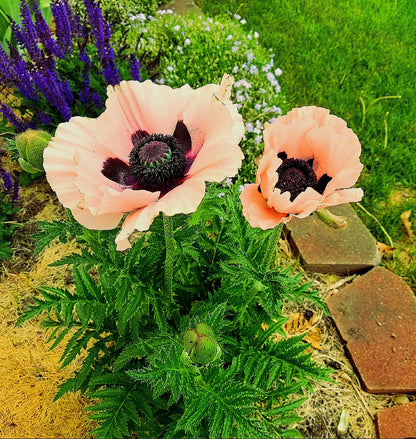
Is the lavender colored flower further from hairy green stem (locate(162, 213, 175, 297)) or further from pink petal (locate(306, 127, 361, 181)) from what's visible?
pink petal (locate(306, 127, 361, 181))

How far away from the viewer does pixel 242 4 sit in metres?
4.63

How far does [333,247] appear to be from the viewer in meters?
2.52

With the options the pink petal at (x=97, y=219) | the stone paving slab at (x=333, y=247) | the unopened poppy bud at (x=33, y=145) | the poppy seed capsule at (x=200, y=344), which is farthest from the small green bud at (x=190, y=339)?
the stone paving slab at (x=333, y=247)

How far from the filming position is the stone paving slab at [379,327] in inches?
81.8

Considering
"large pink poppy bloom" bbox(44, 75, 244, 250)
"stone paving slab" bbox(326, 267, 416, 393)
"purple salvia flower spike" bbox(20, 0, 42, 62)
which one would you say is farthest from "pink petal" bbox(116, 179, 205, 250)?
"purple salvia flower spike" bbox(20, 0, 42, 62)

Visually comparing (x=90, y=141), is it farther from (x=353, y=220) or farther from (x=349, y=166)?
(x=353, y=220)

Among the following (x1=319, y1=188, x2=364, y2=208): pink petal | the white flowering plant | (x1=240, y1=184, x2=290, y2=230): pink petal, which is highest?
(x1=240, y1=184, x2=290, y2=230): pink petal

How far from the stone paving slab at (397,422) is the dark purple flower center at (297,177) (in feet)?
4.42

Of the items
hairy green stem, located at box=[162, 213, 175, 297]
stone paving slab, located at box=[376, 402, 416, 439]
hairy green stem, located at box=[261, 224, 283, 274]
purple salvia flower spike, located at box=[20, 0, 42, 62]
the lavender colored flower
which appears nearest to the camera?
hairy green stem, located at box=[162, 213, 175, 297]

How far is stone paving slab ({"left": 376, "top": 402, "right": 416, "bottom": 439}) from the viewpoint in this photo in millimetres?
1928

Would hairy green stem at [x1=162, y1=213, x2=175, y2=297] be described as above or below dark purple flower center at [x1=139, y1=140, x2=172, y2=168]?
below

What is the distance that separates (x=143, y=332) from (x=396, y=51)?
11.8 ft

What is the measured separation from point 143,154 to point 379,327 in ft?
5.72

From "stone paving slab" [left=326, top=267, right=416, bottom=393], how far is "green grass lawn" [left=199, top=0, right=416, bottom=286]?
0.22 metres
